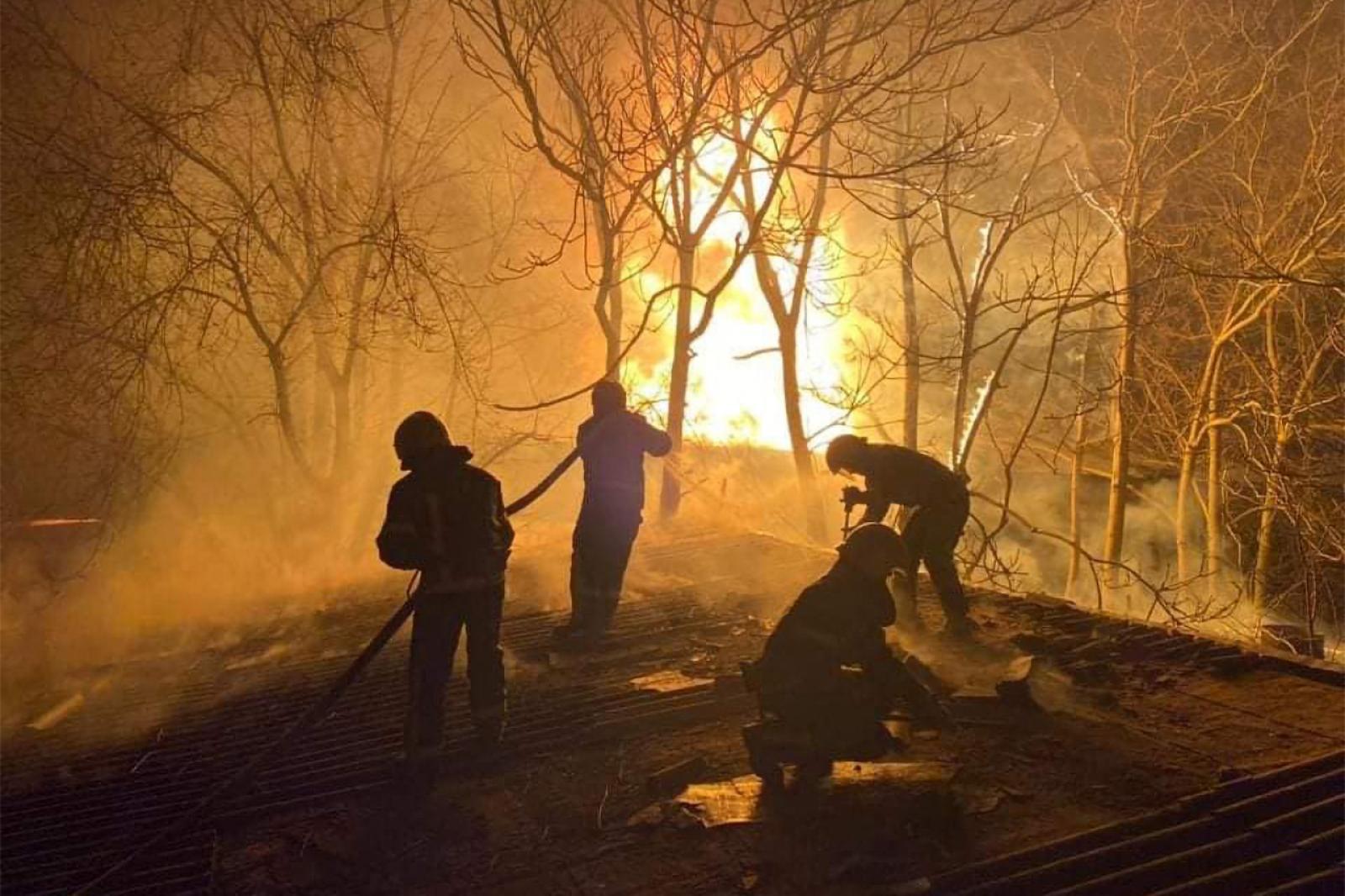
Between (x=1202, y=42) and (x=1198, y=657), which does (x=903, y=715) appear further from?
(x=1202, y=42)

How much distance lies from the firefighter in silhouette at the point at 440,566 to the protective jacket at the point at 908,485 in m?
2.87

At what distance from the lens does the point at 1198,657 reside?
5.21 m

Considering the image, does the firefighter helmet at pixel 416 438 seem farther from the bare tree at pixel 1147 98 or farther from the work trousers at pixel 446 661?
the bare tree at pixel 1147 98

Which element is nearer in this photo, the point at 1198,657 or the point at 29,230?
the point at 1198,657

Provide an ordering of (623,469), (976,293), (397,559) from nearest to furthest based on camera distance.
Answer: (397,559) → (623,469) → (976,293)

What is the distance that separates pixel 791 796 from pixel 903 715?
106cm

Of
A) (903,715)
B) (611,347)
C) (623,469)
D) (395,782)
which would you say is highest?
(611,347)

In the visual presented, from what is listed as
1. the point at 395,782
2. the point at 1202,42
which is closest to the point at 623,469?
the point at 395,782

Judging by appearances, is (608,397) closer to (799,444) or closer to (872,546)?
(872,546)

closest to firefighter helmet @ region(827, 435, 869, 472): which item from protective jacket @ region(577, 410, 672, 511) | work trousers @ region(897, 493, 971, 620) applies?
work trousers @ region(897, 493, 971, 620)

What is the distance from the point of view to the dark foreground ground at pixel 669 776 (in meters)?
3.44

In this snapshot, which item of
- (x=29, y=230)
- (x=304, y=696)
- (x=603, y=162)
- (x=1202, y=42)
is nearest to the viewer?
(x=304, y=696)

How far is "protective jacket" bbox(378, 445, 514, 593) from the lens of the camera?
14.8 ft

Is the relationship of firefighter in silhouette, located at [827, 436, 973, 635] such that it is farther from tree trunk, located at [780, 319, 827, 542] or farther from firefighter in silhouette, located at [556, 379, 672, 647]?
tree trunk, located at [780, 319, 827, 542]
